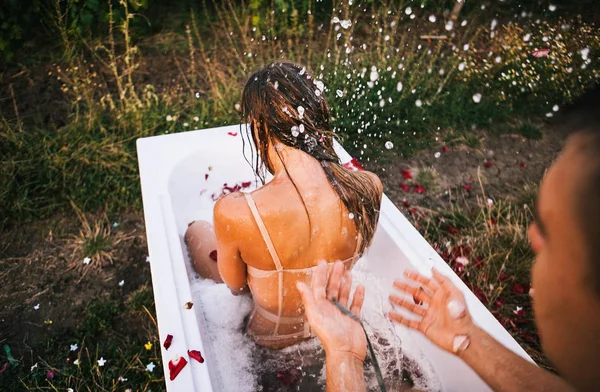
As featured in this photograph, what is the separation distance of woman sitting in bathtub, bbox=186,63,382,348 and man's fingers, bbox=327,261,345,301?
0.18 metres

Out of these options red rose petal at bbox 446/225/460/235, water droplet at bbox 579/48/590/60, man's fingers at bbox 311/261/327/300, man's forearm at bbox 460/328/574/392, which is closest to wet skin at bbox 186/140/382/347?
man's fingers at bbox 311/261/327/300

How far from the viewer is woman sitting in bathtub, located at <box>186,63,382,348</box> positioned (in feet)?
4.75

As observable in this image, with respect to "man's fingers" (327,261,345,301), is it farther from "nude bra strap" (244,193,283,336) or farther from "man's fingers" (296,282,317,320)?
"nude bra strap" (244,193,283,336)

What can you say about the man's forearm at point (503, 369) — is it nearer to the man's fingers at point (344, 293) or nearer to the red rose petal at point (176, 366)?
the man's fingers at point (344, 293)

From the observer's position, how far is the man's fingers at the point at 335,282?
134 cm

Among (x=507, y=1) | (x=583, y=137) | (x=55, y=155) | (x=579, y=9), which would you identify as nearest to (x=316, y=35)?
(x=507, y=1)

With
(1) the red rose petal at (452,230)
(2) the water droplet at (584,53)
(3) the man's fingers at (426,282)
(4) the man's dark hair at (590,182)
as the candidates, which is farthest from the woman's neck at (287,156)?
(2) the water droplet at (584,53)

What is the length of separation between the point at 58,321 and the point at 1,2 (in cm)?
267

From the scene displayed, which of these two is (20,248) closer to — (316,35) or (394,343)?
(394,343)

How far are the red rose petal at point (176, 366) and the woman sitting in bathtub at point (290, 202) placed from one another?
0.36 metres

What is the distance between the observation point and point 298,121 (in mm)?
1500

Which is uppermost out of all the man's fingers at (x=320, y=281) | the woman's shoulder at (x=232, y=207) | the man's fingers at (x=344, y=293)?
the woman's shoulder at (x=232, y=207)

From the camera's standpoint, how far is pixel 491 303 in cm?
232

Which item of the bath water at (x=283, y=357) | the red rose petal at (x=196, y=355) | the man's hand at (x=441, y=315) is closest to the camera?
the man's hand at (x=441, y=315)
